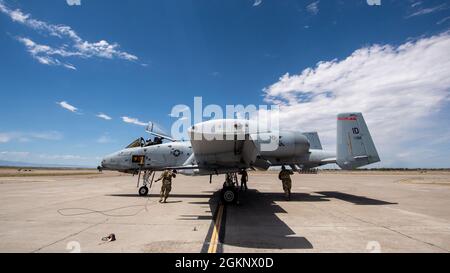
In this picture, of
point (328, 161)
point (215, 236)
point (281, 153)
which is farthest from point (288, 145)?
point (215, 236)

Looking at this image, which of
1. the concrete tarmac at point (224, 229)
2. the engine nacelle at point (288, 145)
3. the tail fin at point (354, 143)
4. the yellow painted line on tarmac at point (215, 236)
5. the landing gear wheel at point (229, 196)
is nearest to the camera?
the yellow painted line on tarmac at point (215, 236)

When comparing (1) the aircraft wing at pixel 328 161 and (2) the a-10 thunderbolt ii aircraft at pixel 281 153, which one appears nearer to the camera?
(2) the a-10 thunderbolt ii aircraft at pixel 281 153

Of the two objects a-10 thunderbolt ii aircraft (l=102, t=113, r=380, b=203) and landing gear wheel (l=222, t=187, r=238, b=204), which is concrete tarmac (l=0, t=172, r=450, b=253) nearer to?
landing gear wheel (l=222, t=187, r=238, b=204)

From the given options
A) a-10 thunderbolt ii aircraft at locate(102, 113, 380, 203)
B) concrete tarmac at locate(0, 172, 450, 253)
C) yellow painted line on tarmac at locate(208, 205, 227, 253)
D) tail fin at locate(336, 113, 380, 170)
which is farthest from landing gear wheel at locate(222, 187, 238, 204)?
tail fin at locate(336, 113, 380, 170)

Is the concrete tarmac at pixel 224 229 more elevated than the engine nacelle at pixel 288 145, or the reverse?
the engine nacelle at pixel 288 145

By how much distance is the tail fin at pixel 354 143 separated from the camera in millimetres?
13672

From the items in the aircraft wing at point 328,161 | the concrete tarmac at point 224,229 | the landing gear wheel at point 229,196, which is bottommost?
the concrete tarmac at point 224,229

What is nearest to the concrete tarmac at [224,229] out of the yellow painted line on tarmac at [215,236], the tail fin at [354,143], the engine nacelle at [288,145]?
the yellow painted line on tarmac at [215,236]

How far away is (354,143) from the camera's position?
13898mm

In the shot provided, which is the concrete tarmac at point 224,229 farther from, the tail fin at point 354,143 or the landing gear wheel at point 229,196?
the tail fin at point 354,143
